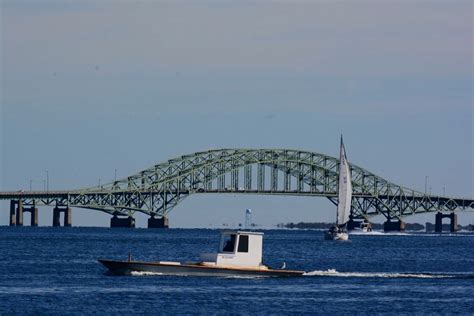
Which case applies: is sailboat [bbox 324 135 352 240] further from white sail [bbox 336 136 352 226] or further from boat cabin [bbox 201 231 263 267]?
boat cabin [bbox 201 231 263 267]

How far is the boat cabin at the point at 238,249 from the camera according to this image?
3280 inches

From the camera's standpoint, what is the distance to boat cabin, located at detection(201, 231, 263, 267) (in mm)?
83312

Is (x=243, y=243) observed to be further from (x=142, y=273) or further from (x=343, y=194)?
(x=343, y=194)

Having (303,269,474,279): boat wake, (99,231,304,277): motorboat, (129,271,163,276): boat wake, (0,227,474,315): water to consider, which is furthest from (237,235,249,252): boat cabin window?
(303,269,474,279): boat wake

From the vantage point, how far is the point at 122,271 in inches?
3354

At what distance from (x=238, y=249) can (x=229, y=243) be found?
0.66 meters

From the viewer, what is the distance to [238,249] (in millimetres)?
83500

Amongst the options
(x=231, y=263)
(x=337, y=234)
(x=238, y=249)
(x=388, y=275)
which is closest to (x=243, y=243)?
(x=238, y=249)

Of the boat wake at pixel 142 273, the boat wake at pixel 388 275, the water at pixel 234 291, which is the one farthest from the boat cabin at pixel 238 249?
the boat wake at pixel 388 275

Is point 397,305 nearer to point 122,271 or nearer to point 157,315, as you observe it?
point 157,315

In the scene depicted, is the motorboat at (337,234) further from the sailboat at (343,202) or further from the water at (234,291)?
the water at (234,291)

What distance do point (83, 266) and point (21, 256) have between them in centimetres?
1799

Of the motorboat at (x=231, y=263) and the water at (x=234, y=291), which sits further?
the motorboat at (x=231, y=263)

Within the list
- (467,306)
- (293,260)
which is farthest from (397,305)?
(293,260)
